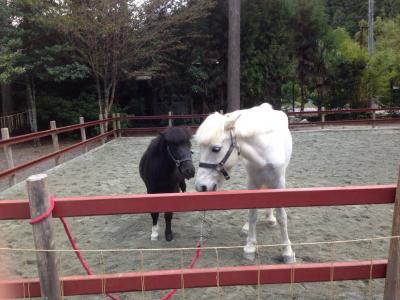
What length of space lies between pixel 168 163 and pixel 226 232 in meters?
1.07

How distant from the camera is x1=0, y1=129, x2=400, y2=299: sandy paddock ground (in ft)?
9.25

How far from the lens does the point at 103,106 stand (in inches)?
589

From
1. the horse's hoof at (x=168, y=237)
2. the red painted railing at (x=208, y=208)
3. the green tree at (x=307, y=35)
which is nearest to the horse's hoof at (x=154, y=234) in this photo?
the horse's hoof at (x=168, y=237)

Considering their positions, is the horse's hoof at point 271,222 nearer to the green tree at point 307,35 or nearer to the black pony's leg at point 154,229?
the black pony's leg at point 154,229

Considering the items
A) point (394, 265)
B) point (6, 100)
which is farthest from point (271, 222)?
point (6, 100)

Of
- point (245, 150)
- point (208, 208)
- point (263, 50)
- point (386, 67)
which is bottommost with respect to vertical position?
point (208, 208)

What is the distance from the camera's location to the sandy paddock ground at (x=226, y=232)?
9.25ft

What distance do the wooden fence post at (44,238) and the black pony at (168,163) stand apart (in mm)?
1677

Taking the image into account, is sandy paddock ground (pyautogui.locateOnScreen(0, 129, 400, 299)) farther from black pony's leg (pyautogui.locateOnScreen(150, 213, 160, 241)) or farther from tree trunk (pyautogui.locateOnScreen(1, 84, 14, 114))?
tree trunk (pyautogui.locateOnScreen(1, 84, 14, 114))

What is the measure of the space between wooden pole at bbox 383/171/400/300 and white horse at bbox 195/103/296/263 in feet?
2.90

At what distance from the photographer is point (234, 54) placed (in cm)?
1376

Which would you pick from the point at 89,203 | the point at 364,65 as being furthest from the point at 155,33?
the point at 89,203

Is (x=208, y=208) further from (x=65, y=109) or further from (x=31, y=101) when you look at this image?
(x=65, y=109)

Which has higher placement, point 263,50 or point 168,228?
point 263,50
